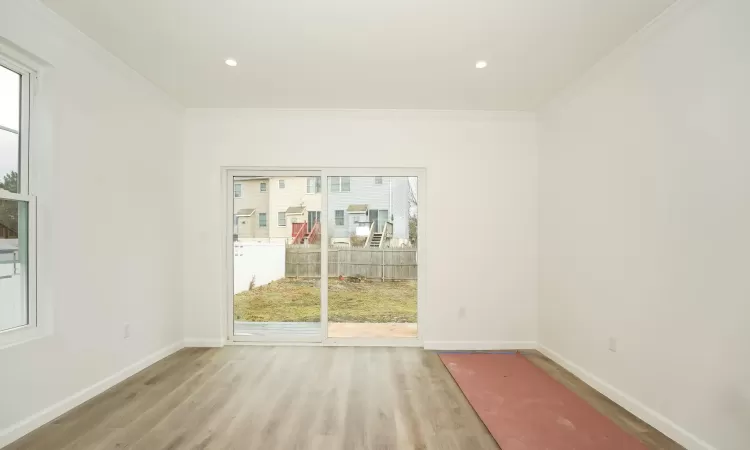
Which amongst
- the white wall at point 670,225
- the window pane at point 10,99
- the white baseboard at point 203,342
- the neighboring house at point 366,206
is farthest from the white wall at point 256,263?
the white wall at point 670,225

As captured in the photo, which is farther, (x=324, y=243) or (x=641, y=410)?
(x=324, y=243)

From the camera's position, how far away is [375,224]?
14.5 feet

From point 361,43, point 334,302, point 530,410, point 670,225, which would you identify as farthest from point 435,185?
point 530,410

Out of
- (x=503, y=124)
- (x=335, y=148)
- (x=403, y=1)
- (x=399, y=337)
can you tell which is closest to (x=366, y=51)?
(x=403, y=1)

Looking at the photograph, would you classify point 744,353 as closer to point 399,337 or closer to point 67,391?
point 399,337

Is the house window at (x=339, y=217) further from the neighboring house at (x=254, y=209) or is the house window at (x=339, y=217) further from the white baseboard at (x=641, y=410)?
the white baseboard at (x=641, y=410)

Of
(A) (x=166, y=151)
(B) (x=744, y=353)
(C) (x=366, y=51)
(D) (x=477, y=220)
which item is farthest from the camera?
(D) (x=477, y=220)

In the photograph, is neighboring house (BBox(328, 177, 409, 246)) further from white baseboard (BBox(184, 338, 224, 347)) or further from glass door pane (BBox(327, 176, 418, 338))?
white baseboard (BBox(184, 338, 224, 347))

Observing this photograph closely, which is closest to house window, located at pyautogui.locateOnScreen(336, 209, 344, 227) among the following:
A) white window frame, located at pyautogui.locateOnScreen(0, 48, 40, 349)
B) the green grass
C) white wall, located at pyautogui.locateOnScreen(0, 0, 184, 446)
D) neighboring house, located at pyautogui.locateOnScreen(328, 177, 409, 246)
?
neighboring house, located at pyautogui.locateOnScreen(328, 177, 409, 246)

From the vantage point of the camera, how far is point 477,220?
4.25 meters

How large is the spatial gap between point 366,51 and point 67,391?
10.8 ft

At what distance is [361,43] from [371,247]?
2321 mm

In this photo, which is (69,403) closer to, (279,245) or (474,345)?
(279,245)

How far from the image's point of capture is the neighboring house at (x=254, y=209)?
4.39 meters
